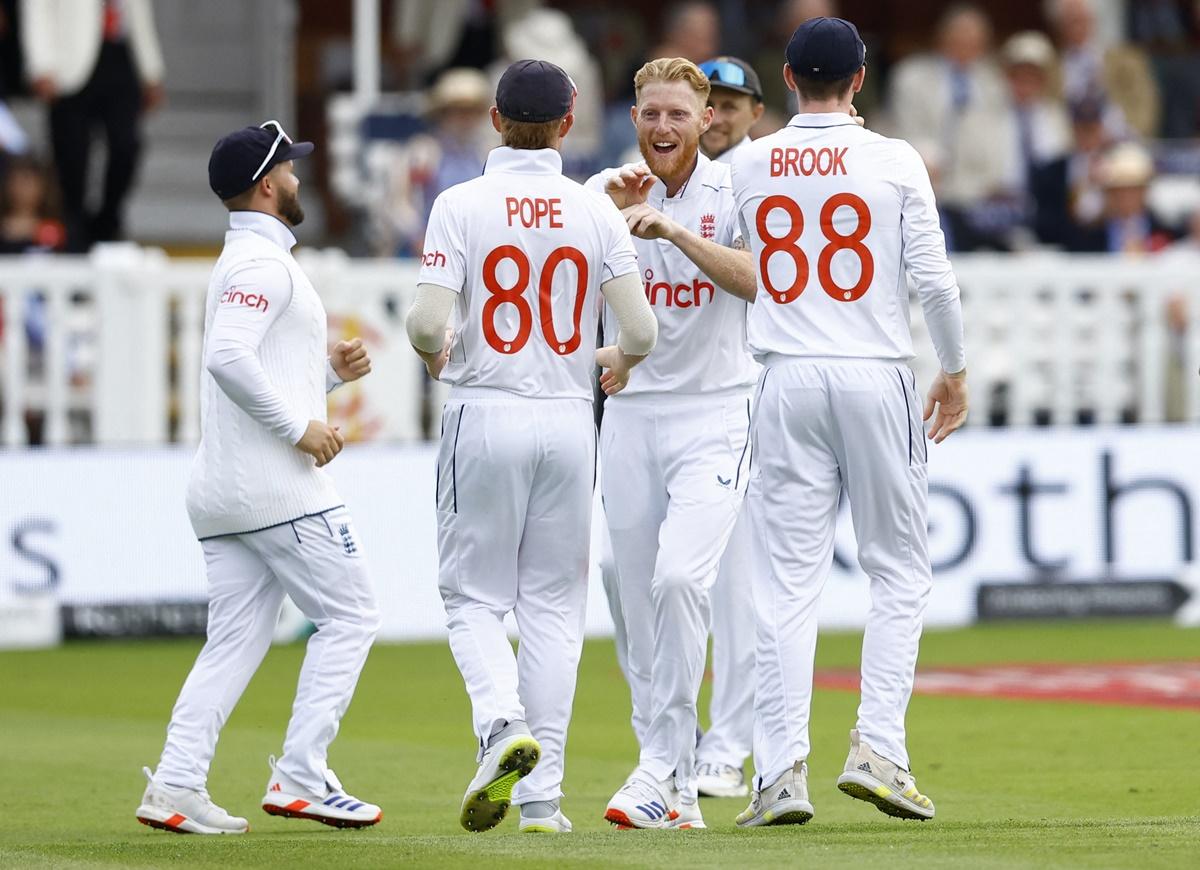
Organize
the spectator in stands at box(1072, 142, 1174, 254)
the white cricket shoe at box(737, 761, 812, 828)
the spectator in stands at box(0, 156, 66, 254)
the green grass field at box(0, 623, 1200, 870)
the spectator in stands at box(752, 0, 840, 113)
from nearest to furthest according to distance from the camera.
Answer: the green grass field at box(0, 623, 1200, 870)
the white cricket shoe at box(737, 761, 812, 828)
the spectator in stands at box(0, 156, 66, 254)
the spectator in stands at box(1072, 142, 1174, 254)
the spectator in stands at box(752, 0, 840, 113)

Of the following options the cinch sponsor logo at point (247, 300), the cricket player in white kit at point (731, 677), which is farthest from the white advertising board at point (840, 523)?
the cinch sponsor logo at point (247, 300)

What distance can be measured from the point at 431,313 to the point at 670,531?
3.65 ft

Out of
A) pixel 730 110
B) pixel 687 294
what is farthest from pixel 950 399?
pixel 730 110

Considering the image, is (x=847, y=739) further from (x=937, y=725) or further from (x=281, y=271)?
(x=281, y=271)

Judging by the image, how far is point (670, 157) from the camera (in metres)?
8.14

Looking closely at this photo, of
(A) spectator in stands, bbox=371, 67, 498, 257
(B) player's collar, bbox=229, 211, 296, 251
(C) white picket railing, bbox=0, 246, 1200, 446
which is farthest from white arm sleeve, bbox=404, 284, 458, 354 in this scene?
(A) spectator in stands, bbox=371, 67, 498, 257

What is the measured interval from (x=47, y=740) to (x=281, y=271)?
3466mm

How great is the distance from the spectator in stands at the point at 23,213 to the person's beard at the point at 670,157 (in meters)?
8.80

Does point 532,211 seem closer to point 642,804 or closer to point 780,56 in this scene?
point 642,804

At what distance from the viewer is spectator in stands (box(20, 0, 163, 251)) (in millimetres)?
17125

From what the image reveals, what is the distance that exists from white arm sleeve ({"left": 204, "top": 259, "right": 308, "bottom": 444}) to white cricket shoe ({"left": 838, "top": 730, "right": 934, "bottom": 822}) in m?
2.06

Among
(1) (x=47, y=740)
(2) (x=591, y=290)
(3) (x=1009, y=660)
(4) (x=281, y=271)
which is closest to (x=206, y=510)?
(4) (x=281, y=271)

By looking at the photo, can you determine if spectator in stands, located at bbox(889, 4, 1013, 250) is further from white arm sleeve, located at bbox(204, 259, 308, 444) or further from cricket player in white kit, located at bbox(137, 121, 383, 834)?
white arm sleeve, located at bbox(204, 259, 308, 444)

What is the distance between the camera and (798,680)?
300 inches
